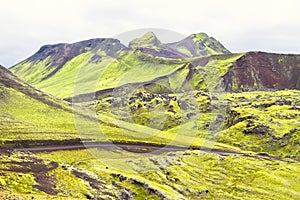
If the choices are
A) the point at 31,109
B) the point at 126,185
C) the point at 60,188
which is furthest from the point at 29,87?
the point at 60,188

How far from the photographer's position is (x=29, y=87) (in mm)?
182625

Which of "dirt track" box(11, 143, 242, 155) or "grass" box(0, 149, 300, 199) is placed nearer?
"grass" box(0, 149, 300, 199)

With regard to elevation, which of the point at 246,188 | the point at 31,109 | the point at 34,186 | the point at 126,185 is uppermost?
the point at 31,109

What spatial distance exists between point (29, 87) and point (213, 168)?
9984 cm

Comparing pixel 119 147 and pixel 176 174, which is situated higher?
pixel 119 147

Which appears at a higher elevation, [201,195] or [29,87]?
[29,87]

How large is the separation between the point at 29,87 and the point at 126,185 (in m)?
97.9

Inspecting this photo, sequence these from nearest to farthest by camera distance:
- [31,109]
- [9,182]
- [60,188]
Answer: [9,182] → [60,188] → [31,109]

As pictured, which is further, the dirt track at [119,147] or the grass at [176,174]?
the dirt track at [119,147]

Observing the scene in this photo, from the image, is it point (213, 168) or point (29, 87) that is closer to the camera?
point (213, 168)

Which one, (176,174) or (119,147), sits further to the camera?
(119,147)

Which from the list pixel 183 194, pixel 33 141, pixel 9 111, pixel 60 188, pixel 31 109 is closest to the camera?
pixel 60 188

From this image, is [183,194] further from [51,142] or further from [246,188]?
[51,142]

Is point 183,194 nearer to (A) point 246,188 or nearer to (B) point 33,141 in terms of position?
(A) point 246,188
